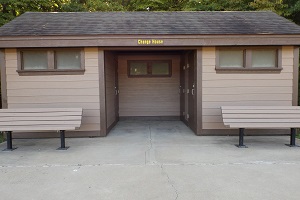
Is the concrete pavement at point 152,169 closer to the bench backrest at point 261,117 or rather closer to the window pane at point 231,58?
the bench backrest at point 261,117

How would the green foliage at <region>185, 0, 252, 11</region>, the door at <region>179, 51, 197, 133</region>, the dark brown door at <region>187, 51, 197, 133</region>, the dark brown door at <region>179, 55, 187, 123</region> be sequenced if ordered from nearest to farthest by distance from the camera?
the dark brown door at <region>187, 51, 197, 133</region> → the door at <region>179, 51, 197, 133</region> → the dark brown door at <region>179, 55, 187, 123</region> → the green foliage at <region>185, 0, 252, 11</region>

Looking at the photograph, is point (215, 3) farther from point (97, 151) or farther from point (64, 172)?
point (64, 172)

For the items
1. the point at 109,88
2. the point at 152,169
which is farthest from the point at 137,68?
the point at 152,169

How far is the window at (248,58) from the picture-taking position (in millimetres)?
6586

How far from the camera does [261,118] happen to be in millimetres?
5695

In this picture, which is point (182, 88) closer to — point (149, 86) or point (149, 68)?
point (149, 86)

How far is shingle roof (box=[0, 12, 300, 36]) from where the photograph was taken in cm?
642

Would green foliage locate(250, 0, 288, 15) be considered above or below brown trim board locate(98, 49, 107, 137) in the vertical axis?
above

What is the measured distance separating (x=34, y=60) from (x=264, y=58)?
617cm

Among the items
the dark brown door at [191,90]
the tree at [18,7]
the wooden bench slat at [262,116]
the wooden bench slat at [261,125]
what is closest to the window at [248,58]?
the dark brown door at [191,90]

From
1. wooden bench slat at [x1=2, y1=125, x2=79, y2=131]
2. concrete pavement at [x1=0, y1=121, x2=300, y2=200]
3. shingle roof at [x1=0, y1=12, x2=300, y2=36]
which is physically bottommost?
concrete pavement at [x1=0, y1=121, x2=300, y2=200]

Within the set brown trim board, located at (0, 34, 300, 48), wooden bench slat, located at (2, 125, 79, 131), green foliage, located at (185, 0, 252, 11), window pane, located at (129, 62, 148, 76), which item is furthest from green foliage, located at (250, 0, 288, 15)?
wooden bench slat, located at (2, 125, 79, 131)

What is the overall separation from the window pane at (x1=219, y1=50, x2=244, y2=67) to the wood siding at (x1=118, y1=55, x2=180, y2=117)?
318 cm

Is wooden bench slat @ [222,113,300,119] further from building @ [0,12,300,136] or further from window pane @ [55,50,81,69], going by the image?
window pane @ [55,50,81,69]
